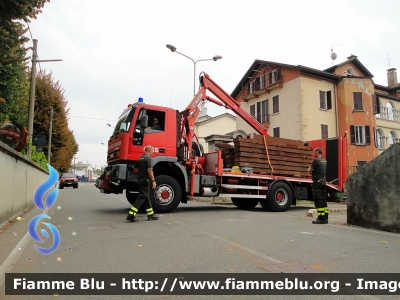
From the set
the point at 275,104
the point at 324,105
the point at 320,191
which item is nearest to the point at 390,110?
the point at 324,105

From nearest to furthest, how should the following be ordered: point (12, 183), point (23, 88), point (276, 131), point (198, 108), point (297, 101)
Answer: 1. point (12, 183)
2. point (198, 108)
3. point (23, 88)
4. point (297, 101)
5. point (276, 131)

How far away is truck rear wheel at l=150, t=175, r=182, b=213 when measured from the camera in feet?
30.8

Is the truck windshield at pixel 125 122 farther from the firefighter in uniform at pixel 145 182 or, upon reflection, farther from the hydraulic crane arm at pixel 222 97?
the hydraulic crane arm at pixel 222 97

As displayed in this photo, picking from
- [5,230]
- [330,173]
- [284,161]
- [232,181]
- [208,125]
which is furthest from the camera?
[208,125]

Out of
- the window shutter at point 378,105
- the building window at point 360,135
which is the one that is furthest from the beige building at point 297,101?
the window shutter at point 378,105

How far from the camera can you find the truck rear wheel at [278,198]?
11.0m

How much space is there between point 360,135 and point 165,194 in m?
24.6

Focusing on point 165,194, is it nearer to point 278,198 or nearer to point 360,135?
point 278,198

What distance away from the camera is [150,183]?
8.27 meters

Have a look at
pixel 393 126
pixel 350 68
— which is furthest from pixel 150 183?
pixel 393 126

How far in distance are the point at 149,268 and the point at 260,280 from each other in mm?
1392

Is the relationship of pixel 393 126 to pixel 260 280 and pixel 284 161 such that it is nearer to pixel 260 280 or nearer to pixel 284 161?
pixel 284 161

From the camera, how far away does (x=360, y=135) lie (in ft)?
94.8

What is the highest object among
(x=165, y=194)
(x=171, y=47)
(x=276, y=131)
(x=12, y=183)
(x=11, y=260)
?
(x=171, y=47)
